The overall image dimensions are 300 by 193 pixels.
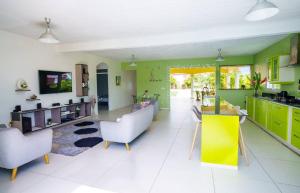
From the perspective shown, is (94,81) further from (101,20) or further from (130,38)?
(101,20)

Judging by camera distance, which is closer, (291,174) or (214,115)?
(291,174)

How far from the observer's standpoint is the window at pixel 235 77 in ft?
26.2

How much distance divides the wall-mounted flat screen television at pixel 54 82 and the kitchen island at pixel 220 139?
481 centimetres

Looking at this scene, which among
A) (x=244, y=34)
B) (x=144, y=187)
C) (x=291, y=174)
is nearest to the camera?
(x=144, y=187)

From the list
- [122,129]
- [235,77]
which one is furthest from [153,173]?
[235,77]

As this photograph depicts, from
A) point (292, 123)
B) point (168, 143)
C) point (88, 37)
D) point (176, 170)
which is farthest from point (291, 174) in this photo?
point (88, 37)

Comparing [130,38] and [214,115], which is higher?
[130,38]

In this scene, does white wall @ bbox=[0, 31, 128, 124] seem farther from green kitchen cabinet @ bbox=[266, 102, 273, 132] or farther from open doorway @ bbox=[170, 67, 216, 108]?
open doorway @ bbox=[170, 67, 216, 108]

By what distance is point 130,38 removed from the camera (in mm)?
4762

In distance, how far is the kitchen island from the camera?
2.74 metres

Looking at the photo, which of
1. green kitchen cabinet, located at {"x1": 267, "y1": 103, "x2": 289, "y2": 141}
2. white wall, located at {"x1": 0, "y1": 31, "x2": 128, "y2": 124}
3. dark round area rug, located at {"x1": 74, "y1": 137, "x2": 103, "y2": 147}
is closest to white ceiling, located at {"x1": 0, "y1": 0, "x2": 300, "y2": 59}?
white wall, located at {"x1": 0, "y1": 31, "x2": 128, "y2": 124}

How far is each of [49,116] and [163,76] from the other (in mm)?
5868

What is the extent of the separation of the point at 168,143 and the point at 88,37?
145 inches

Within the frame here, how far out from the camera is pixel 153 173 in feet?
8.65
